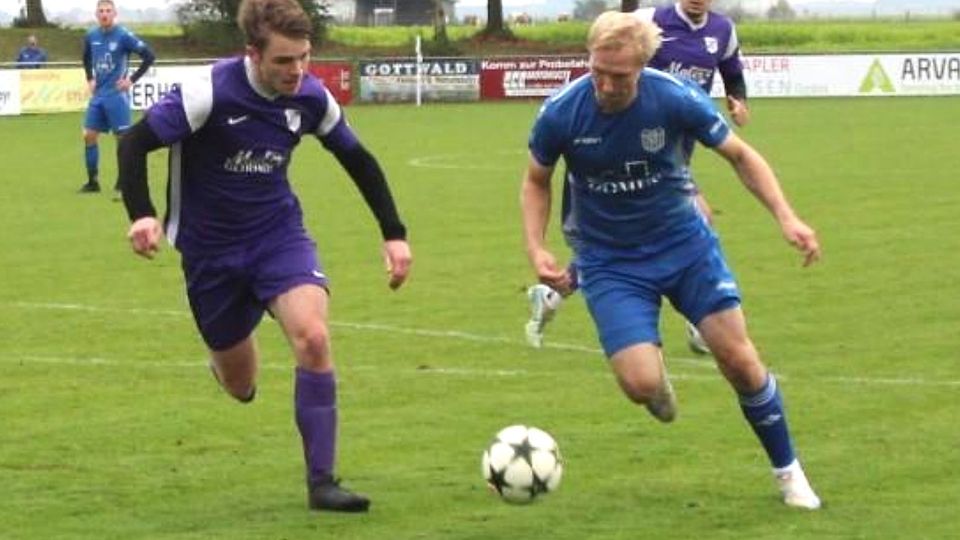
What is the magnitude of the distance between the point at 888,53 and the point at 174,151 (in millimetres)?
42381

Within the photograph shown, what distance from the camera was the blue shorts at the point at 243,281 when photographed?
8.32 meters

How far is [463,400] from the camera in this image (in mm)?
10641

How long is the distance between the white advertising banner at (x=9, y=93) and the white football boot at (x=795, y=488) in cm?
3773

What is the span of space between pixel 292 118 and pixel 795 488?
2.37 metres

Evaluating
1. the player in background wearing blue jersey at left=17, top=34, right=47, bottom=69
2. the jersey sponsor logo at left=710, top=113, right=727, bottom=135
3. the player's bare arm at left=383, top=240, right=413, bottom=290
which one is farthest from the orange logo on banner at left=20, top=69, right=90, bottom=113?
the jersey sponsor logo at left=710, top=113, right=727, bottom=135

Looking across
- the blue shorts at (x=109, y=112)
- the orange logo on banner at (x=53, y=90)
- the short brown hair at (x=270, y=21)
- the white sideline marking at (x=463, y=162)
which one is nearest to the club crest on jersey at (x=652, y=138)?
the short brown hair at (x=270, y=21)

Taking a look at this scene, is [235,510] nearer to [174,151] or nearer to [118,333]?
[174,151]

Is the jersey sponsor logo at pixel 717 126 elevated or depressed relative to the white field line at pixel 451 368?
elevated

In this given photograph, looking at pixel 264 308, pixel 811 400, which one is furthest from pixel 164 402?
pixel 811 400

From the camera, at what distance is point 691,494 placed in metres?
8.33

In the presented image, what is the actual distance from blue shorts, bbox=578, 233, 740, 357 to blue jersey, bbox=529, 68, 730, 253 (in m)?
0.09

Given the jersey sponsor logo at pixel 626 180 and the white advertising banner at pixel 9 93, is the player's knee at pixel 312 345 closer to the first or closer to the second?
the jersey sponsor logo at pixel 626 180

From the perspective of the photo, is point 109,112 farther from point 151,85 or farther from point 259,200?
point 151,85

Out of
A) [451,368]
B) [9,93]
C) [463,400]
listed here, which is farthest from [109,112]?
[9,93]
